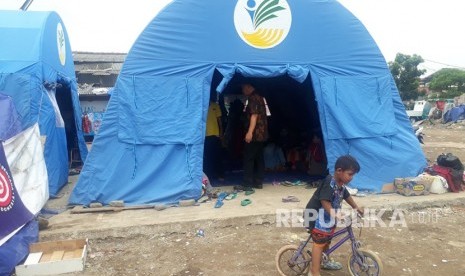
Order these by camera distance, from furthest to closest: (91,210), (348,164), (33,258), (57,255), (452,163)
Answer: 1. (452,163)
2. (91,210)
3. (57,255)
4. (33,258)
5. (348,164)

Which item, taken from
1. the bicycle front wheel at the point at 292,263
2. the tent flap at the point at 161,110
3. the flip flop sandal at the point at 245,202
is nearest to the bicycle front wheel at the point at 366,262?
the bicycle front wheel at the point at 292,263

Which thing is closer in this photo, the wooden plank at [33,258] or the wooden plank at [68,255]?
the wooden plank at [33,258]

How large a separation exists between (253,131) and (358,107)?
1918 mm

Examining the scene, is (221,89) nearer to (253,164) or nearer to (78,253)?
(253,164)

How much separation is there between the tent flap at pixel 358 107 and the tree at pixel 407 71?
86.1ft

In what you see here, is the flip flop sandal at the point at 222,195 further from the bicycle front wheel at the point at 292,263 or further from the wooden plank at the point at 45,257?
the wooden plank at the point at 45,257

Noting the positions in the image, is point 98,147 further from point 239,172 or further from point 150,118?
point 239,172

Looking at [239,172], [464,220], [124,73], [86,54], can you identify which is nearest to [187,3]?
[124,73]

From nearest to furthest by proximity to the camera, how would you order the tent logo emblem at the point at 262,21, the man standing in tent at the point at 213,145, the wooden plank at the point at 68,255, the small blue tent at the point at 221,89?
the wooden plank at the point at 68,255 → the small blue tent at the point at 221,89 → the tent logo emblem at the point at 262,21 → the man standing in tent at the point at 213,145

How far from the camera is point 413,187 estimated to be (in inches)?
241

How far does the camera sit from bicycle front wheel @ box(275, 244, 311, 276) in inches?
141

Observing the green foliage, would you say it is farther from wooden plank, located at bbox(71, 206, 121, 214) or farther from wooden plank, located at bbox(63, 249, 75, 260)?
wooden plank, located at bbox(63, 249, 75, 260)

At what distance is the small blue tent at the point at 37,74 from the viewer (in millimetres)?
6082

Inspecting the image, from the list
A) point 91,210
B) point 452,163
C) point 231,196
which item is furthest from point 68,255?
point 452,163
